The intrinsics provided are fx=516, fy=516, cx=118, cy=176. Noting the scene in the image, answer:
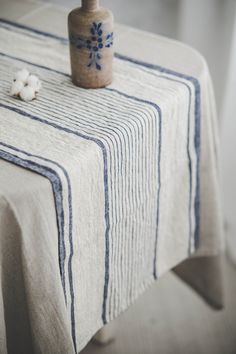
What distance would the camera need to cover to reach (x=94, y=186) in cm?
79

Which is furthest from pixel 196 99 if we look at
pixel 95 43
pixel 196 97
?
pixel 95 43

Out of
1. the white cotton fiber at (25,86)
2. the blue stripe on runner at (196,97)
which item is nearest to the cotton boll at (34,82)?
the white cotton fiber at (25,86)

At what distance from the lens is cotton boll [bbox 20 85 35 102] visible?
2.85 ft

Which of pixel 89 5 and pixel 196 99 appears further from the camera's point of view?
pixel 196 99

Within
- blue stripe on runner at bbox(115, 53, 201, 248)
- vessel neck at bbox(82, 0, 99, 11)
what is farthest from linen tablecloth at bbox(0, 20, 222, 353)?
vessel neck at bbox(82, 0, 99, 11)

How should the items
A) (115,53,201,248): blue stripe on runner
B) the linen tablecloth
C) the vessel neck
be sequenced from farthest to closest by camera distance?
1. (115,53,201,248): blue stripe on runner
2. the vessel neck
3. the linen tablecloth

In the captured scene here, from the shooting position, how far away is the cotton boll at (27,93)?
34.3 inches

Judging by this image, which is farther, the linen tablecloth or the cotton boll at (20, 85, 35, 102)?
the cotton boll at (20, 85, 35, 102)

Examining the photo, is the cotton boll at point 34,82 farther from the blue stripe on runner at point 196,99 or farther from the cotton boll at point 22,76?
the blue stripe on runner at point 196,99

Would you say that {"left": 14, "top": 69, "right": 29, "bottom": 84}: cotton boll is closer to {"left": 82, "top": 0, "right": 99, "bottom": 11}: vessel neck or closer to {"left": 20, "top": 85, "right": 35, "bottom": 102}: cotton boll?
{"left": 20, "top": 85, "right": 35, "bottom": 102}: cotton boll

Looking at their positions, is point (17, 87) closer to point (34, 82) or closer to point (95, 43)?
point (34, 82)

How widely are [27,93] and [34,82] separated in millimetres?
26

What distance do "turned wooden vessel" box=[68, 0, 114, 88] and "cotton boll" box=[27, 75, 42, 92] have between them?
0.07m

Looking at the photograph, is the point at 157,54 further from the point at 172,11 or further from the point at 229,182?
the point at 229,182
